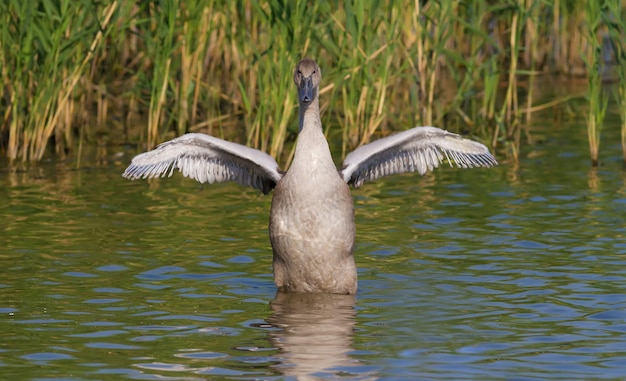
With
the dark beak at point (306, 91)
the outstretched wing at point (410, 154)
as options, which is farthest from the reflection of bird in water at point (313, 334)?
the dark beak at point (306, 91)

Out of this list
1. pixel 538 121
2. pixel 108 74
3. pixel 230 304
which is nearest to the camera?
pixel 230 304

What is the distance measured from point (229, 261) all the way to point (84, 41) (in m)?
3.84

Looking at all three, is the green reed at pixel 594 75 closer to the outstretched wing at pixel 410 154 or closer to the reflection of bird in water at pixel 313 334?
the outstretched wing at pixel 410 154

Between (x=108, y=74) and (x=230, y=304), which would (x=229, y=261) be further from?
(x=108, y=74)

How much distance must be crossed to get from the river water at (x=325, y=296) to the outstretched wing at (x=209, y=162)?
0.73 meters

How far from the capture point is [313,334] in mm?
8008

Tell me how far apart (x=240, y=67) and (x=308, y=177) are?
286 inches

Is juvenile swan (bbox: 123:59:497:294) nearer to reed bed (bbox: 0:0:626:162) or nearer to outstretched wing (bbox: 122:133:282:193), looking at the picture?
outstretched wing (bbox: 122:133:282:193)

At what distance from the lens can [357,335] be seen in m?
7.95

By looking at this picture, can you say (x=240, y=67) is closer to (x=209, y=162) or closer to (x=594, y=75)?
(x=594, y=75)

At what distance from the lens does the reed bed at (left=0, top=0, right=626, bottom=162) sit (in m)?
12.7

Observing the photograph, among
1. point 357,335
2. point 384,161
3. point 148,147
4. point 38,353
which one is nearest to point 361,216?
point 384,161

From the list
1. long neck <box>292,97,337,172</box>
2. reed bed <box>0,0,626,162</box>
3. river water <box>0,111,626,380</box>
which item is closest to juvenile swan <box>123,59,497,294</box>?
long neck <box>292,97,337,172</box>

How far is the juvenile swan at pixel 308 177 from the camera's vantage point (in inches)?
344
